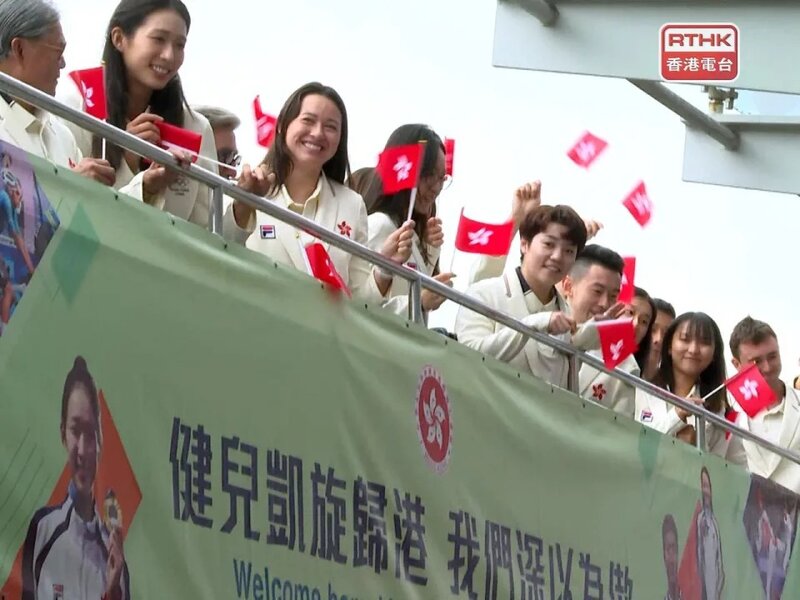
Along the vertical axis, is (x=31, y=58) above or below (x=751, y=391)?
above

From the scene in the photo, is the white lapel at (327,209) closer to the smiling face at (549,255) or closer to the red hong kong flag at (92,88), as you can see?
the red hong kong flag at (92,88)

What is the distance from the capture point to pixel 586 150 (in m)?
7.10

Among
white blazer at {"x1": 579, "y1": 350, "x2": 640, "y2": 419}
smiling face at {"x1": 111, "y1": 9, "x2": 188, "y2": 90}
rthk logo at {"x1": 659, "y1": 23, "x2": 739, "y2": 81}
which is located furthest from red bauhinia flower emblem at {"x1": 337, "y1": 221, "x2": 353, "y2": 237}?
rthk logo at {"x1": 659, "y1": 23, "x2": 739, "y2": 81}

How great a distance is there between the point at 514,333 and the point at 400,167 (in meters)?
0.66

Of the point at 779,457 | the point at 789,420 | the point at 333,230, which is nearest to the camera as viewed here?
the point at 333,230

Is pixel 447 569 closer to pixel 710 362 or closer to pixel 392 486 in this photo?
pixel 392 486

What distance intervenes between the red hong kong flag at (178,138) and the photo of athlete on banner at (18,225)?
0.72 meters

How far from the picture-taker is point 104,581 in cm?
400

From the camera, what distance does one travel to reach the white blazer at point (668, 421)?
7.12 m

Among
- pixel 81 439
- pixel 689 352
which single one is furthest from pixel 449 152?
pixel 81 439

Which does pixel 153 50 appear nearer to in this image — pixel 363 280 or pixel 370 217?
pixel 363 280

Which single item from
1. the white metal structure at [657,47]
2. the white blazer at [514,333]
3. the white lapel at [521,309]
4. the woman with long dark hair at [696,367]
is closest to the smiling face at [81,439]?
the white blazer at [514,333]

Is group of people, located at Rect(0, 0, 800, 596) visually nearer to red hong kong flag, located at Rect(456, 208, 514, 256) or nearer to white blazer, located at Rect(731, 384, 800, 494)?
white blazer, located at Rect(731, 384, 800, 494)

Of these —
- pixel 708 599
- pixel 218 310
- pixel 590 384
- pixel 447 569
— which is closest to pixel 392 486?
pixel 447 569
